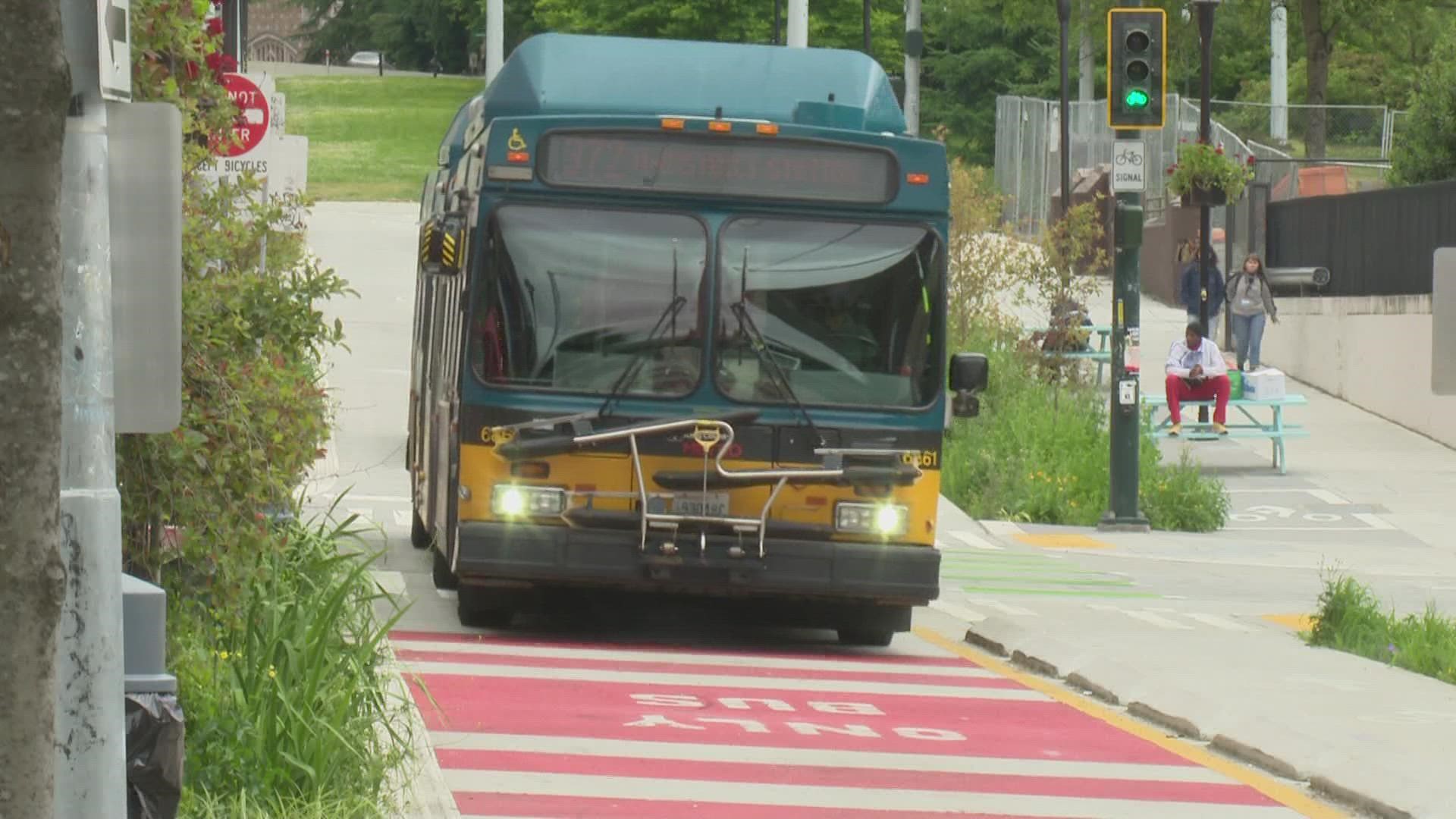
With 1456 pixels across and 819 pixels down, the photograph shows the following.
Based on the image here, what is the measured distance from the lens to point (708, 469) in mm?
13680

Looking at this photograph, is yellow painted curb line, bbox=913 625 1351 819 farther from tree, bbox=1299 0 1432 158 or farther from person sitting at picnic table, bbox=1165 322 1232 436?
tree, bbox=1299 0 1432 158

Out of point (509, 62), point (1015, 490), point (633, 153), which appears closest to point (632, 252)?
point (633, 153)

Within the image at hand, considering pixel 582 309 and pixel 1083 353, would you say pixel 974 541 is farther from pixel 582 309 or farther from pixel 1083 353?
pixel 582 309

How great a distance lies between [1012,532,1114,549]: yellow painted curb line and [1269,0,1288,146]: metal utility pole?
30.2 meters

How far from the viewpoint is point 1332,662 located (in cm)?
1405

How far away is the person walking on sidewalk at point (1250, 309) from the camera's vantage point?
34.9 meters

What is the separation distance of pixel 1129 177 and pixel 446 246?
9806 mm

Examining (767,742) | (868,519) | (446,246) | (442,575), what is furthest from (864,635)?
→ (767,742)

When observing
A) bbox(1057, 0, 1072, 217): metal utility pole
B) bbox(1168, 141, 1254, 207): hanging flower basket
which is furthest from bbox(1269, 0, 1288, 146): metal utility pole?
bbox(1168, 141, 1254, 207): hanging flower basket

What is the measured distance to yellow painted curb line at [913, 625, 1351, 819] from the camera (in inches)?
391

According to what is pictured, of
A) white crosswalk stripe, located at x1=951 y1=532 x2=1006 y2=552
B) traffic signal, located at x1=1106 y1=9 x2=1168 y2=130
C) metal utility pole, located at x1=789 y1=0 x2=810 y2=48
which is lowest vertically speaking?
white crosswalk stripe, located at x1=951 y1=532 x2=1006 y2=552

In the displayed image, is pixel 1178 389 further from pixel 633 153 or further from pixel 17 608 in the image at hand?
pixel 17 608

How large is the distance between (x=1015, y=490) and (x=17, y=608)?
20.9 meters

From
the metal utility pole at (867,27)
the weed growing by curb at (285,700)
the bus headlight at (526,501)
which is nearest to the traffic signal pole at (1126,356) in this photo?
the bus headlight at (526,501)
